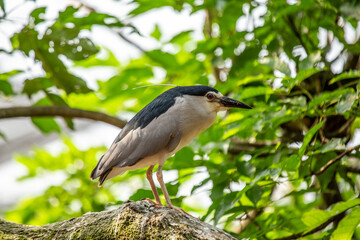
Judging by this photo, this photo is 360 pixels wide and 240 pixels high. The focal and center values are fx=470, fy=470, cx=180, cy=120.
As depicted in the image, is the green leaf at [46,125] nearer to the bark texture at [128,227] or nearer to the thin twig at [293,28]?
the bark texture at [128,227]

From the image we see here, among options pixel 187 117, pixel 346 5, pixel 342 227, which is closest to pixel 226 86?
pixel 187 117

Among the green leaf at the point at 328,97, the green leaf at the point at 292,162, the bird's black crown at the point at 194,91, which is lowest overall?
the green leaf at the point at 292,162

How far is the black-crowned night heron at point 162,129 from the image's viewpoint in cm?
287

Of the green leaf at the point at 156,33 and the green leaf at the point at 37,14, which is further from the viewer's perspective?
the green leaf at the point at 156,33

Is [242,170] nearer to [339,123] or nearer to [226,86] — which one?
[226,86]

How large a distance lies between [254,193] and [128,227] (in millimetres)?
862

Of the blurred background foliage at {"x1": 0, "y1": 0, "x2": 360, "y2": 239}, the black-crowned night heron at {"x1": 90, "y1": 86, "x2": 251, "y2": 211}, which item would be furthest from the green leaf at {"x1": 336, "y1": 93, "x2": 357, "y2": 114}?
the black-crowned night heron at {"x1": 90, "y1": 86, "x2": 251, "y2": 211}

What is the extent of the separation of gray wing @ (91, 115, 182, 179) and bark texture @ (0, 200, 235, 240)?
13.1 inches

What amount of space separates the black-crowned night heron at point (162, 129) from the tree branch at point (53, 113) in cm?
88

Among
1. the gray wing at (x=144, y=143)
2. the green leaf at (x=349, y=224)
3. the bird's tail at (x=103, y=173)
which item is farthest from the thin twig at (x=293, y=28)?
the bird's tail at (x=103, y=173)

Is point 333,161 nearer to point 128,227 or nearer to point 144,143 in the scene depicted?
point 144,143

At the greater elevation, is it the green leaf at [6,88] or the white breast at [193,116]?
the white breast at [193,116]

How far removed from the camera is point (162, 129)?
2.88m

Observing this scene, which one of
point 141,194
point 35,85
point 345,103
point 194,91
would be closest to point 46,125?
point 35,85
